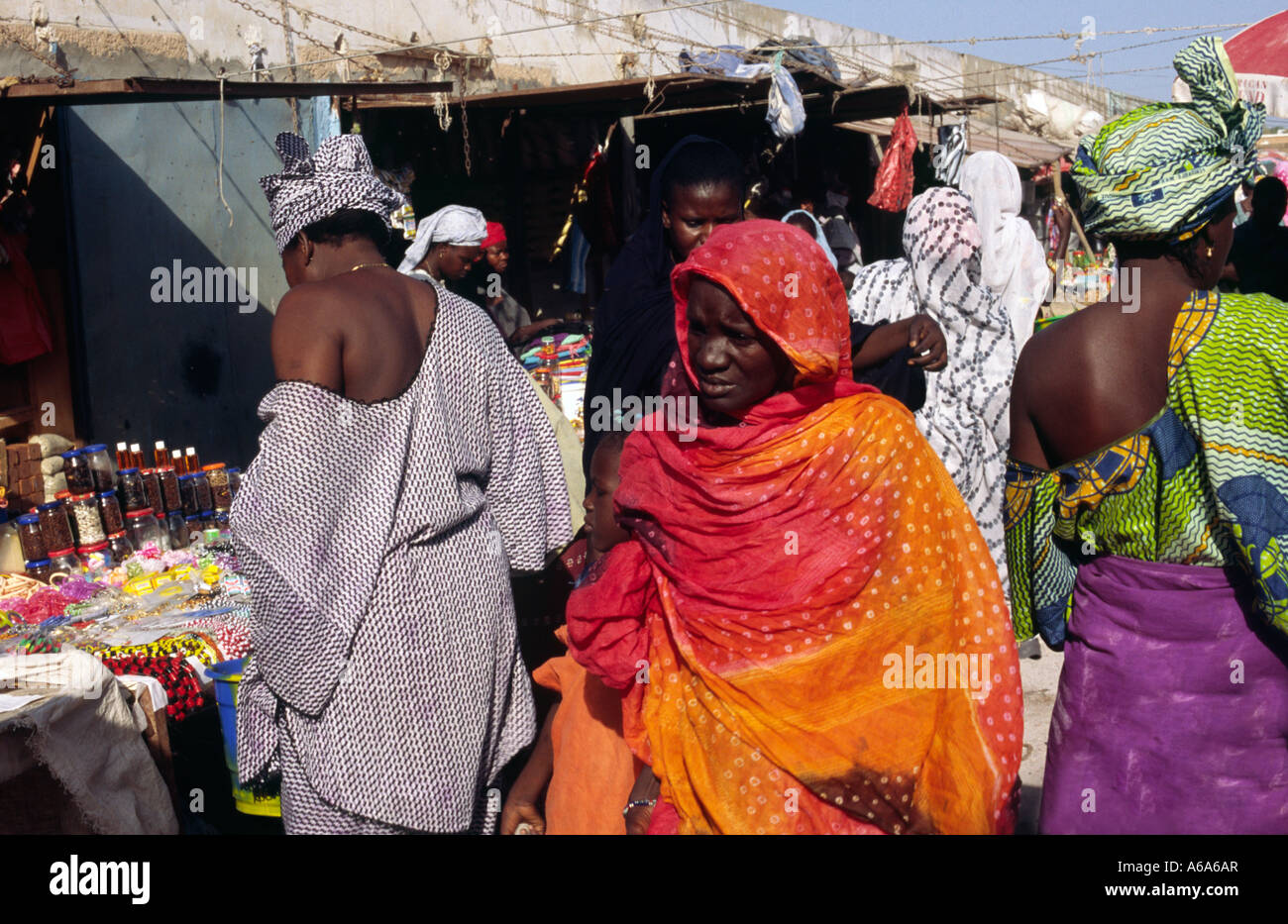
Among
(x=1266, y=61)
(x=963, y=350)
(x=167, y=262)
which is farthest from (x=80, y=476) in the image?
(x=1266, y=61)

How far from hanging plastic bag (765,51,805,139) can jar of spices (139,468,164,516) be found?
448cm

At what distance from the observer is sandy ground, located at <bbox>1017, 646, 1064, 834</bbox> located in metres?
3.91

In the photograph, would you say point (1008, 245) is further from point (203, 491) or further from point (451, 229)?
point (203, 491)

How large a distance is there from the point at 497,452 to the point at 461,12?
708 cm

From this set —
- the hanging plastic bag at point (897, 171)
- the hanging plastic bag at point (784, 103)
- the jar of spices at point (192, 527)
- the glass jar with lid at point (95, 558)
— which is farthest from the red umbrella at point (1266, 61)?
the glass jar with lid at point (95, 558)

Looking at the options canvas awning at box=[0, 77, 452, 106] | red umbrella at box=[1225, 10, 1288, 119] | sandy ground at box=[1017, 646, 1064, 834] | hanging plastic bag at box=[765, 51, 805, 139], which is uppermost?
red umbrella at box=[1225, 10, 1288, 119]

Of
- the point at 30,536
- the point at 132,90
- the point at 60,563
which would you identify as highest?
the point at 132,90

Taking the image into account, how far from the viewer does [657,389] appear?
321 cm

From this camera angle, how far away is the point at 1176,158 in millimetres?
2105

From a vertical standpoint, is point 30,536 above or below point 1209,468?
below

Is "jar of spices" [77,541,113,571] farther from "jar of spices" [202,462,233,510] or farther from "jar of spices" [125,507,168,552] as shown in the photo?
"jar of spices" [202,462,233,510]

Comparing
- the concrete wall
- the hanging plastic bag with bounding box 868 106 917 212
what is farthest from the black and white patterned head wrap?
the hanging plastic bag with bounding box 868 106 917 212

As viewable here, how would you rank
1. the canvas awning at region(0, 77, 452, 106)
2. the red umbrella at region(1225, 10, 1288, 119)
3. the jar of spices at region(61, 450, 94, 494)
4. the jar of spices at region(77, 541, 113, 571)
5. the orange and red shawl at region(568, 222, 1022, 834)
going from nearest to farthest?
the orange and red shawl at region(568, 222, 1022, 834), the canvas awning at region(0, 77, 452, 106), the jar of spices at region(77, 541, 113, 571), the jar of spices at region(61, 450, 94, 494), the red umbrella at region(1225, 10, 1288, 119)

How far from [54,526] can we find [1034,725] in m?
4.36
